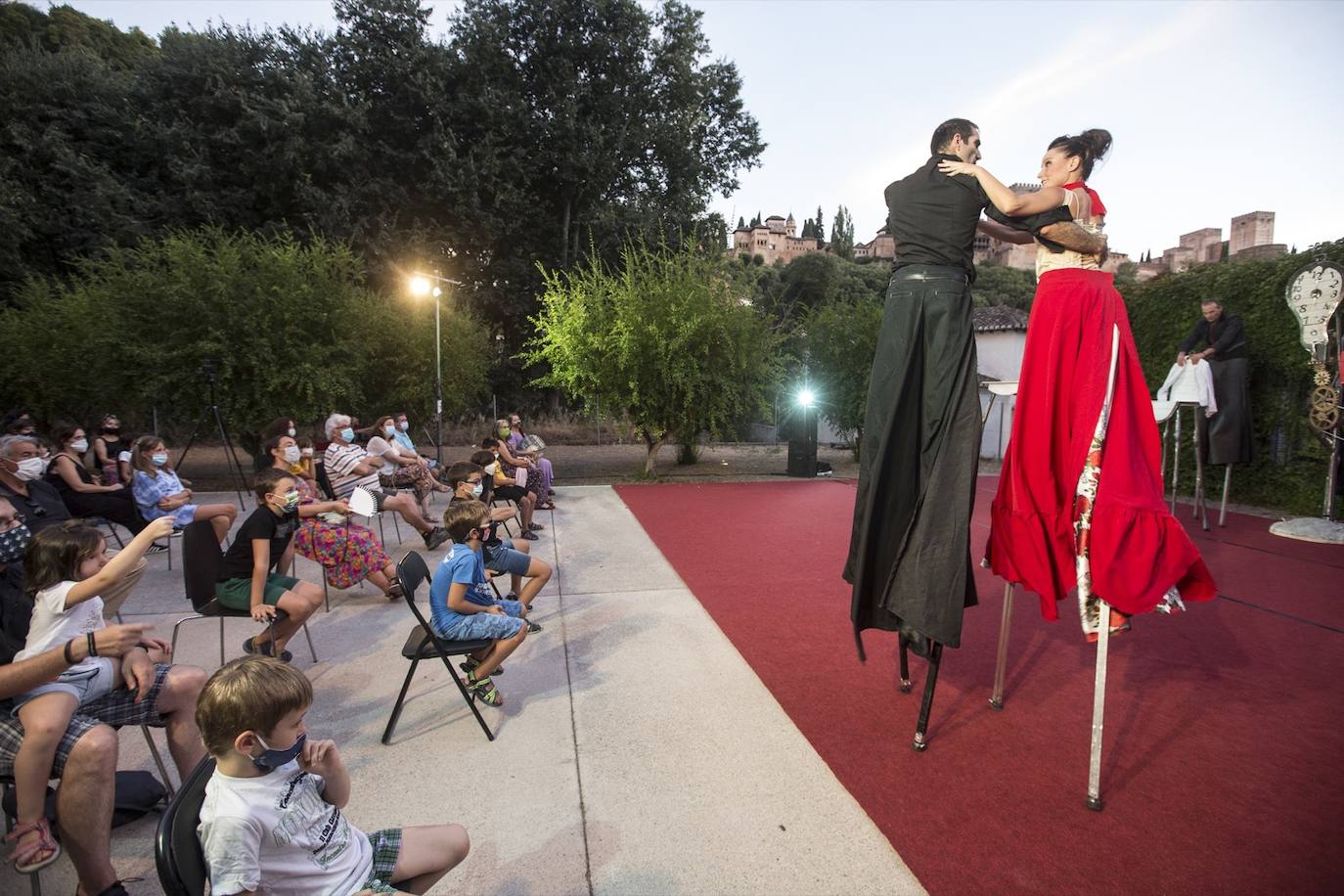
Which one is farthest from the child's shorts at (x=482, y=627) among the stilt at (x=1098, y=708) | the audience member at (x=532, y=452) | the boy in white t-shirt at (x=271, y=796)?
the audience member at (x=532, y=452)

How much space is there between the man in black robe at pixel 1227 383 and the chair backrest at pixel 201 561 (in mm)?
9128

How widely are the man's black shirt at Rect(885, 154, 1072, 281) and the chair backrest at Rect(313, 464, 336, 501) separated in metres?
5.80

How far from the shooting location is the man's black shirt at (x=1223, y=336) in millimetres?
7340

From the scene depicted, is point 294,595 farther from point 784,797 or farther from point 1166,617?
point 1166,617

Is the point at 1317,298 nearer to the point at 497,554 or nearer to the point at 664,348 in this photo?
the point at 497,554

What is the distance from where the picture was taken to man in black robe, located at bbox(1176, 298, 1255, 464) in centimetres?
738

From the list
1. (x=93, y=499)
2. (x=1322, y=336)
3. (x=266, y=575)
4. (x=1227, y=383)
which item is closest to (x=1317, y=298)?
(x=1322, y=336)

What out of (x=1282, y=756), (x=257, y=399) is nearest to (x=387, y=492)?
(x=257, y=399)

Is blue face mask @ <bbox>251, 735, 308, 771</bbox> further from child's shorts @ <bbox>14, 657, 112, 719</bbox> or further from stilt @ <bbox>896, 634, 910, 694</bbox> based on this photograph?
stilt @ <bbox>896, 634, 910, 694</bbox>

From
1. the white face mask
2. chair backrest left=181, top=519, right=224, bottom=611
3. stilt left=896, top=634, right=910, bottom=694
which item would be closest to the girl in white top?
chair backrest left=181, top=519, right=224, bottom=611

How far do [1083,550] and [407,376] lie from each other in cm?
1460

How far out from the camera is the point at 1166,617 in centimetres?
458

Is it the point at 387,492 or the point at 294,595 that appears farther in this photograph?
the point at 387,492

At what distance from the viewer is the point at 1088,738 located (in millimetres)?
2934
